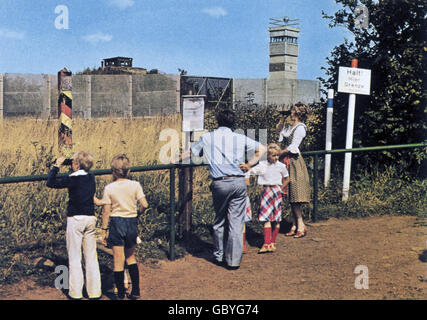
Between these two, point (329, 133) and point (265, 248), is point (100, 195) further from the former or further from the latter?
point (329, 133)

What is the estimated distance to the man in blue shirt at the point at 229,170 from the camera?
5.87 metres

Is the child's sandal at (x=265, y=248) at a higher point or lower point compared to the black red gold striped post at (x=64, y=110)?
lower

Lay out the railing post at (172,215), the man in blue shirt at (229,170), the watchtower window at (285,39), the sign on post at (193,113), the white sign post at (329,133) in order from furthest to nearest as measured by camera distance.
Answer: the watchtower window at (285,39) → the white sign post at (329,133) → the sign on post at (193,113) → the railing post at (172,215) → the man in blue shirt at (229,170)

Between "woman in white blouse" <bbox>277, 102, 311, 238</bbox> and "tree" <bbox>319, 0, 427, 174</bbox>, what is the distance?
9.59ft

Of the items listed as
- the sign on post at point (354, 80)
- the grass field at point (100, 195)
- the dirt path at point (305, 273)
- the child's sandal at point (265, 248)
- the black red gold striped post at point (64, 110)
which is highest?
the sign on post at point (354, 80)

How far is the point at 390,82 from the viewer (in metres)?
9.80

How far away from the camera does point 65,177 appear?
4.70 meters

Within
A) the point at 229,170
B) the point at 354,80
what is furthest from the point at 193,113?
the point at 354,80

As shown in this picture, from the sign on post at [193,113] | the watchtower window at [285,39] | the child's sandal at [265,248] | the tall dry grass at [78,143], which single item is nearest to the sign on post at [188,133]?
the sign on post at [193,113]

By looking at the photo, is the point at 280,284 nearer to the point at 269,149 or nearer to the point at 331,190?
the point at 269,149

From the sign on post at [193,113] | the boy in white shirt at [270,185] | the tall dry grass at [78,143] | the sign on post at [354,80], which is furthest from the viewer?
the sign on post at [354,80]

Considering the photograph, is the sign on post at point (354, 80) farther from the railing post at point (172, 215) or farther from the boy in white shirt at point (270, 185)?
the railing post at point (172, 215)

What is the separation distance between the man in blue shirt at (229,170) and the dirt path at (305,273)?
0.44 m

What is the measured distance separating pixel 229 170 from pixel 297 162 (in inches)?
71.3
